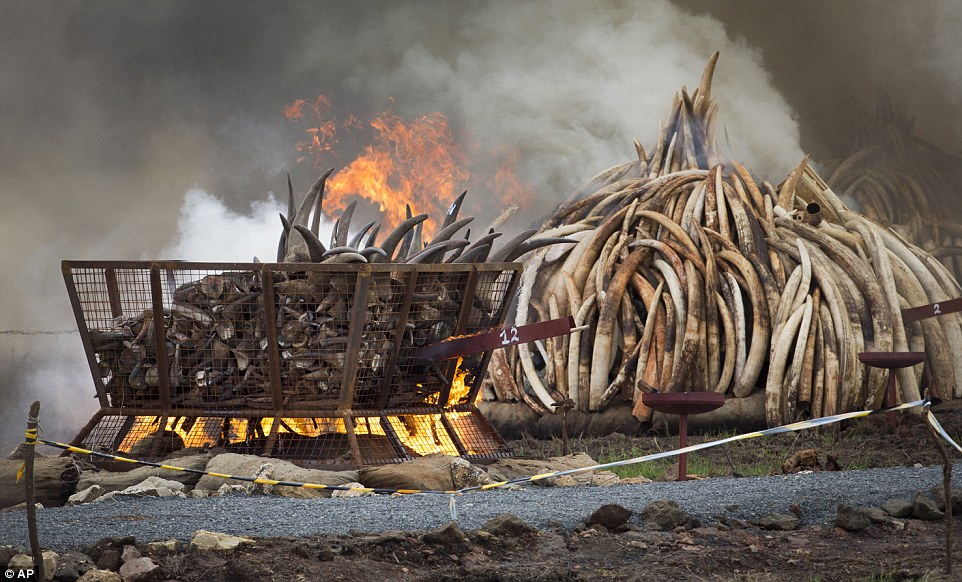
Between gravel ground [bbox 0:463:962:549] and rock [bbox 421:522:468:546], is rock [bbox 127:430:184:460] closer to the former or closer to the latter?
gravel ground [bbox 0:463:962:549]

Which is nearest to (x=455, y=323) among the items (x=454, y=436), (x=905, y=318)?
(x=454, y=436)

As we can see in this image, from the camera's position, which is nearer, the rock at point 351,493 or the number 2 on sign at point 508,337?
the rock at point 351,493

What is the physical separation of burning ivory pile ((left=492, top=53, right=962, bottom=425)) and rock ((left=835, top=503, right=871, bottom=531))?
470 centimetres

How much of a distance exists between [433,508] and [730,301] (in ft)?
19.4

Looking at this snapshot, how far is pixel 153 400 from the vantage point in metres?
7.54

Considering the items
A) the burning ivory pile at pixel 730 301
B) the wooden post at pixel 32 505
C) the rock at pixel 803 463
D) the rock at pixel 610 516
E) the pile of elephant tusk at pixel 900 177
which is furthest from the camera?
the pile of elephant tusk at pixel 900 177

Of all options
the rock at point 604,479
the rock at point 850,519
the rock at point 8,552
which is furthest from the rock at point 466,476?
the rock at point 8,552

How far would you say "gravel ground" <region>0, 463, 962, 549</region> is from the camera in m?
4.90

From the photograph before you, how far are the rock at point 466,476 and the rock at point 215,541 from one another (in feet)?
7.11

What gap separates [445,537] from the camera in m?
4.75

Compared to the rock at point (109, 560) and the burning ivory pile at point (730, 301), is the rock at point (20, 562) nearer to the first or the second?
the rock at point (109, 560)

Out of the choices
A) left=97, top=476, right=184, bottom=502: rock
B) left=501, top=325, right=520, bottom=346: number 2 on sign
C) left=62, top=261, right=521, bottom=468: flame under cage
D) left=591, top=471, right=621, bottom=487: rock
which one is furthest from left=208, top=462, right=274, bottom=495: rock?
left=591, top=471, right=621, bottom=487: rock

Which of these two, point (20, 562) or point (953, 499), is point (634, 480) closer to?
point (953, 499)

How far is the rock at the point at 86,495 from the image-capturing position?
6238 mm
